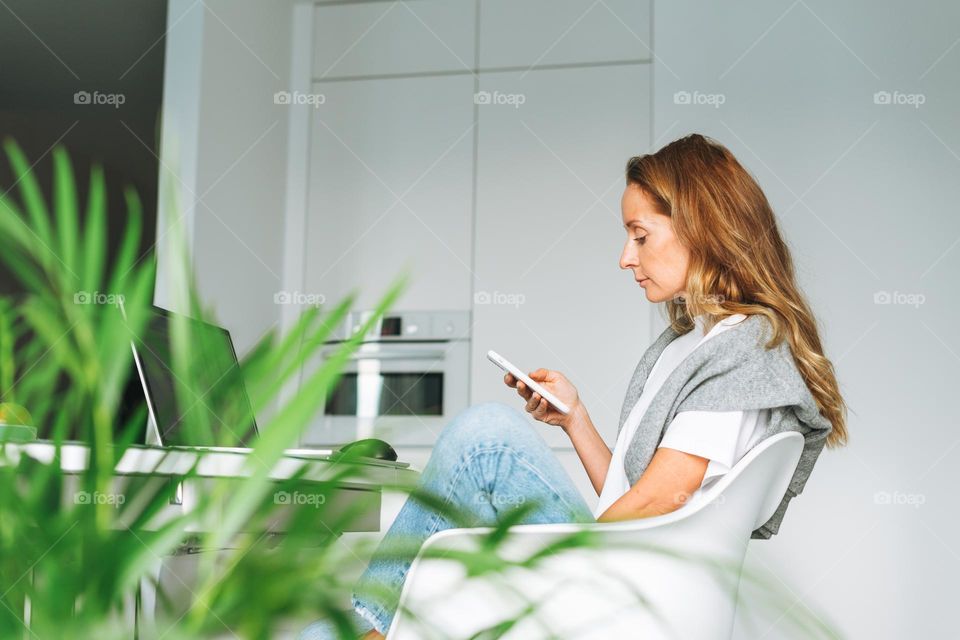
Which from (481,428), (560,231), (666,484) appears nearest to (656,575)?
(666,484)

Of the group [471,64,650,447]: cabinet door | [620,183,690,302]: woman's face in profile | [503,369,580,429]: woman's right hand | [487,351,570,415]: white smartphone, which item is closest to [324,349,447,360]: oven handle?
[471,64,650,447]: cabinet door

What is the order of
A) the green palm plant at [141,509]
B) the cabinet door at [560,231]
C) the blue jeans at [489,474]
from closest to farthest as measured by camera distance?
the green palm plant at [141,509]
the blue jeans at [489,474]
the cabinet door at [560,231]

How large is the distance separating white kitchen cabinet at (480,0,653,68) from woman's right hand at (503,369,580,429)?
1.82 m

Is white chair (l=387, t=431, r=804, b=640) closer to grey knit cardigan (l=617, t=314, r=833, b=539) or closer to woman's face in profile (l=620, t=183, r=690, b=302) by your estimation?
grey knit cardigan (l=617, t=314, r=833, b=539)

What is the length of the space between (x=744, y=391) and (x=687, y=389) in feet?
0.25

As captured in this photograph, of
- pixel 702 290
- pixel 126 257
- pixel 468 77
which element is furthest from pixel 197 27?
pixel 126 257

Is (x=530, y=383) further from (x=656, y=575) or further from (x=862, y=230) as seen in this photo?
(x=862, y=230)

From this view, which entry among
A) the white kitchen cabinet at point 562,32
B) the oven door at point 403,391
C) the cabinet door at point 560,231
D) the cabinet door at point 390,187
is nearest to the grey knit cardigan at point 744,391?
the cabinet door at point 560,231

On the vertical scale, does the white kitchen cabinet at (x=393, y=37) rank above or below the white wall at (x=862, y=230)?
above

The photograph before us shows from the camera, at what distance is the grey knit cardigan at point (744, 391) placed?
1.25m

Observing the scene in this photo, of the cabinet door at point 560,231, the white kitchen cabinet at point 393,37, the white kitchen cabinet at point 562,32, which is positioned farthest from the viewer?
the white kitchen cabinet at point 393,37

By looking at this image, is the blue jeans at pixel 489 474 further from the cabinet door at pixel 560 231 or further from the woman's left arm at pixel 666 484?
the cabinet door at pixel 560 231

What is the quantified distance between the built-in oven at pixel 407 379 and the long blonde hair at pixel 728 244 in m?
1.77

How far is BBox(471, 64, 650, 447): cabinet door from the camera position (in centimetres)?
315
